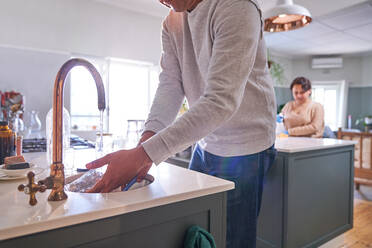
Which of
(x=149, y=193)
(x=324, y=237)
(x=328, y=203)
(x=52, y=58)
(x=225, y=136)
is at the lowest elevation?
(x=324, y=237)

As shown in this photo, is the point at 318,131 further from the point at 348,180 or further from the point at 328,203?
the point at 328,203

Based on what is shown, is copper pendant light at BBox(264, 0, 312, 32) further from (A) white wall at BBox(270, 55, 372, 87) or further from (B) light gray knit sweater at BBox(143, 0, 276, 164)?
(A) white wall at BBox(270, 55, 372, 87)

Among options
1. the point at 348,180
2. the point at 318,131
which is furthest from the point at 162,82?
→ the point at 318,131

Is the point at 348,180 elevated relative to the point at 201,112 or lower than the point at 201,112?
lower

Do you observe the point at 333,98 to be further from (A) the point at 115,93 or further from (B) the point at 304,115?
(A) the point at 115,93

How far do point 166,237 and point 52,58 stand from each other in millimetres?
3673

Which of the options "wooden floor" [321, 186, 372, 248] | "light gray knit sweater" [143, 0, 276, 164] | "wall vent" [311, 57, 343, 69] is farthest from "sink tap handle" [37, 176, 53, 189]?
"wall vent" [311, 57, 343, 69]

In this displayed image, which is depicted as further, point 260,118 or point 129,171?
point 260,118

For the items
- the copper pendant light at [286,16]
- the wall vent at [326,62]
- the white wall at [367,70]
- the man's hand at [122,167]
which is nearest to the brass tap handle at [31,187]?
the man's hand at [122,167]

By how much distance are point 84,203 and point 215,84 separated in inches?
17.0

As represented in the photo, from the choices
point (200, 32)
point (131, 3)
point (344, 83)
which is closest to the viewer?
point (200, 32)

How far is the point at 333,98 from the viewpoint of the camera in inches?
287

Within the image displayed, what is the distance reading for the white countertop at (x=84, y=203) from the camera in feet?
1.66

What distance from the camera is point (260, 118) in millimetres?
940
